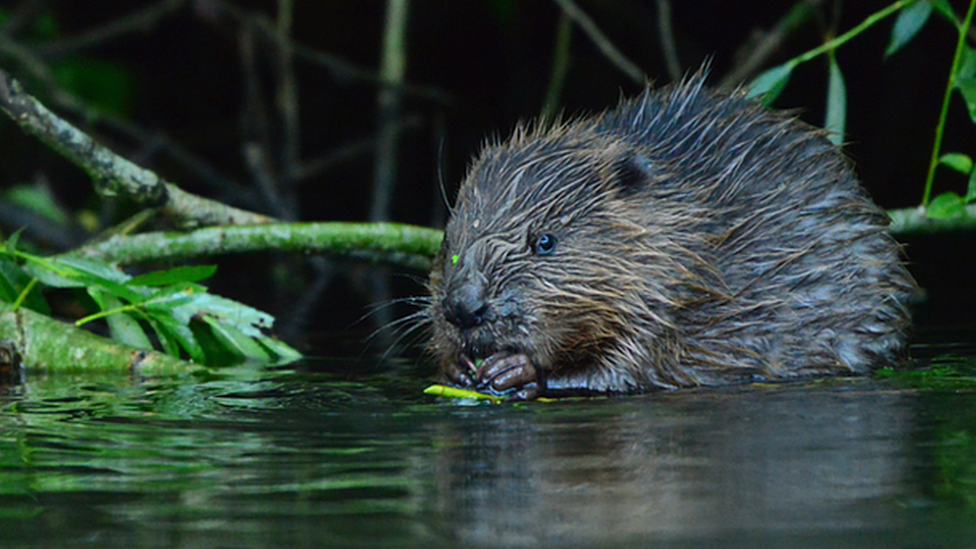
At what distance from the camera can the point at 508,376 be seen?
361cm

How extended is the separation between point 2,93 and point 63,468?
215 centimetres

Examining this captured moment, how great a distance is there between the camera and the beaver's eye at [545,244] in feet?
12.5

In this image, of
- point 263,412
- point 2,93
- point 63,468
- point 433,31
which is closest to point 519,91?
point 433,31

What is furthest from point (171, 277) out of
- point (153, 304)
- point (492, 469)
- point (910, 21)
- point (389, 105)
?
point (389, 105)

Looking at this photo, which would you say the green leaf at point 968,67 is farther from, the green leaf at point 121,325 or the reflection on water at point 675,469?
the green leaf at point 121,325

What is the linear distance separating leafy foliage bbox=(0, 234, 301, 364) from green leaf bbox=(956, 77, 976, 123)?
7.46ft

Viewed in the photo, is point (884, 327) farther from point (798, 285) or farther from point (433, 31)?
point (433, 31)

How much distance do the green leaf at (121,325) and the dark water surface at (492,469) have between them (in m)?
0.76

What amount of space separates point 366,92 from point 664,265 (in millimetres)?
8297

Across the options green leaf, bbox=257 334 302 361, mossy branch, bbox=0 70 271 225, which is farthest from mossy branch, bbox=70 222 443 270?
green leaf, bbox=257 334 302 361

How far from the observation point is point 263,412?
320 cm

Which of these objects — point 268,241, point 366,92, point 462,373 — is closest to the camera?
point 462,373

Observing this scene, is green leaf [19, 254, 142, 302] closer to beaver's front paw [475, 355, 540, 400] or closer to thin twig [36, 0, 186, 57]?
beaver's front paw [475, 355, 540, 400]

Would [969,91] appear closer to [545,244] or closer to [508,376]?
[545,244]
